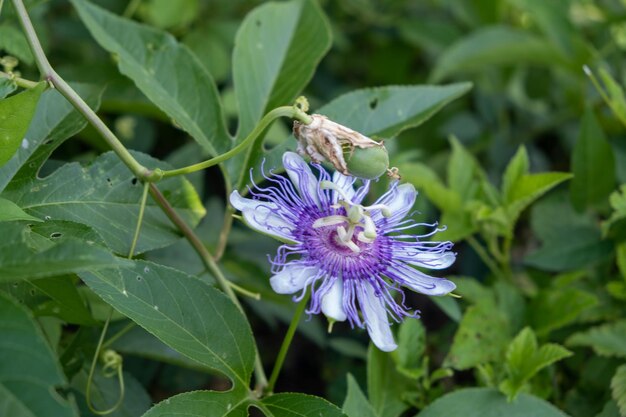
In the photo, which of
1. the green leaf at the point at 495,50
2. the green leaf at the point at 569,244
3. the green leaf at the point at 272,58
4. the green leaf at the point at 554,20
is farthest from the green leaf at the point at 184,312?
the green leaf at the point at 554,20

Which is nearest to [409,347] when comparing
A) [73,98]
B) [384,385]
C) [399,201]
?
[384,385]

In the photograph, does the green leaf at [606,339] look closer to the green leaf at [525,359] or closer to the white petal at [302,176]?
the green leaf at [525,359]

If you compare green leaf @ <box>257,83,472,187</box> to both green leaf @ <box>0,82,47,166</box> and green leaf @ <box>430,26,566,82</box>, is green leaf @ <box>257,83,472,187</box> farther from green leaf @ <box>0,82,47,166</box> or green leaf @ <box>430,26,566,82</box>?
green leaf @ <box>430,26,566,82</box>

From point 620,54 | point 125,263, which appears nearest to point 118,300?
point 125,263

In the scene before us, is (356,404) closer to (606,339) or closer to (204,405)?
(204,405)

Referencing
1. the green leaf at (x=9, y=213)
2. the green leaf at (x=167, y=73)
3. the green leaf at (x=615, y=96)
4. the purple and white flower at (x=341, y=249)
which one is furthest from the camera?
the green leaf at (x=615, y=96)

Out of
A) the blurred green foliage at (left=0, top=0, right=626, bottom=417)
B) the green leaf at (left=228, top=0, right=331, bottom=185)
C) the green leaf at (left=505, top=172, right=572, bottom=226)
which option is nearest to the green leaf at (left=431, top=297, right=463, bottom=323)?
the blurred green foliage at (left=0, top=0, right=626, bottom=417)
